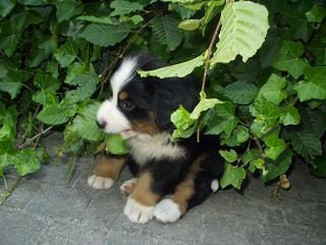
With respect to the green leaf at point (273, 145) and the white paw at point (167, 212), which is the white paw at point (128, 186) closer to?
the white paw at point (167, 212)

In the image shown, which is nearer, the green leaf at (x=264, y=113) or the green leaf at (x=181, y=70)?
the green leaf at (x=181, y=70)

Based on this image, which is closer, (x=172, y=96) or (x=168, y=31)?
(x=172, y=96)

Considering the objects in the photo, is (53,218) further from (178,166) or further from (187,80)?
(187,80)

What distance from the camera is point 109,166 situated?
3.73 metres

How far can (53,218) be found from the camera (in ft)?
10.8

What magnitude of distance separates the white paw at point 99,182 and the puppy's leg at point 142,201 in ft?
1.01

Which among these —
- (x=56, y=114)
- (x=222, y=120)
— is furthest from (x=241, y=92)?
(x=56, y=114)

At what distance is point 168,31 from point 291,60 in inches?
27.6

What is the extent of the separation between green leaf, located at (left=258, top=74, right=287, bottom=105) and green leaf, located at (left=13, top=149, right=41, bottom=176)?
146 centimetres

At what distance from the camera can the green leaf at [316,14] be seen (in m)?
2.82

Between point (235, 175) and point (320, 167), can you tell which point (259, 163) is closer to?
point (235, 175)

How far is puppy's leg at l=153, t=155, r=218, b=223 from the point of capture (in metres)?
3.29

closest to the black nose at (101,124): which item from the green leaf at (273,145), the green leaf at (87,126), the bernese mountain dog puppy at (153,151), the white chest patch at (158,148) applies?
the bernese mountain dog puppy at (153,151)

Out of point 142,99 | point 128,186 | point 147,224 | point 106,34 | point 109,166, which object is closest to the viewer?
point 142,99
